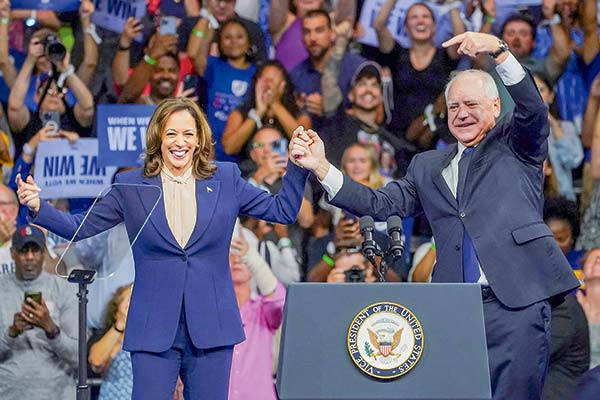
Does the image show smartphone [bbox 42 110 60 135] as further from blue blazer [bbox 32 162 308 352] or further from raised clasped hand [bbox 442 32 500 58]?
raised clasped hand [bbox 442 32 500 58]

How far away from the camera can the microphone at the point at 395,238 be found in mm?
3100

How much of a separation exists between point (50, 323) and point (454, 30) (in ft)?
9.84

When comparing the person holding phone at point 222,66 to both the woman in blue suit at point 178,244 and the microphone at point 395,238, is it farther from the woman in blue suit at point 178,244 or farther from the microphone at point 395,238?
the microphone at point 395,238

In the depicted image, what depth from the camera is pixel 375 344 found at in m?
2.83

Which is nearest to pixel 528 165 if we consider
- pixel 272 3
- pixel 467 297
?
pixel 467 297

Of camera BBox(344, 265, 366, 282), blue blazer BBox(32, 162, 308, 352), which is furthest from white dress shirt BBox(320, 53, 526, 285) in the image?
camera BBox(344, 265, 366, 282)

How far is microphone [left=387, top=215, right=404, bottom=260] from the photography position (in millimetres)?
3100

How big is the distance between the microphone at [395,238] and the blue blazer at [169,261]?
681 mm

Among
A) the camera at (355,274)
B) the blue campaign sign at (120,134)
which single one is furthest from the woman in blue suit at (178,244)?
the blue campaign sign at (120,134)

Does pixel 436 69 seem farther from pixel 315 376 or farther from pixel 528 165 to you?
pixel 315 376

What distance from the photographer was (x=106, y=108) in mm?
6152

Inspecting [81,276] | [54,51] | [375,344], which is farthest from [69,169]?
[375,344]

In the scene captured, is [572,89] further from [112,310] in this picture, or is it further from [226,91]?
[112,310]

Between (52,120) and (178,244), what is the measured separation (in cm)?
293
